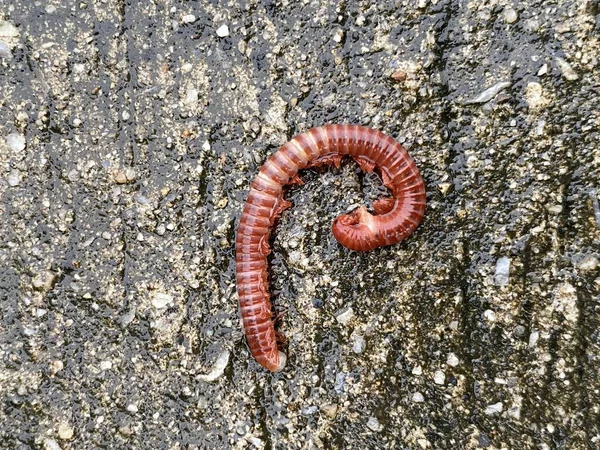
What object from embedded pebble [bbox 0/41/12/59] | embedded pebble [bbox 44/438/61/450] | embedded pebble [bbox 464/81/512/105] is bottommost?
embedded pebble [bbox 44/438/61/450]

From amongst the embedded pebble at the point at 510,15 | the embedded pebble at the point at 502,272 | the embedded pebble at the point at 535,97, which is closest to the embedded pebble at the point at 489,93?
the embedded pebble at the point at 535,97

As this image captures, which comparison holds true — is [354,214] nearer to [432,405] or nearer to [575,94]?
[432,405]

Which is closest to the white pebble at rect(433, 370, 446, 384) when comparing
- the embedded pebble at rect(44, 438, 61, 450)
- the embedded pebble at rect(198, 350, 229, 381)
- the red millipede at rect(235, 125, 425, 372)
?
the red millipede at rect(235, 125, 425, 372)

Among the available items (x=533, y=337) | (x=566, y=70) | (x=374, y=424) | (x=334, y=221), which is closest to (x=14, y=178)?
(x=334, y=221)

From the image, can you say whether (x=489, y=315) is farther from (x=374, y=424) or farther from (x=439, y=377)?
(x=374, y=424)

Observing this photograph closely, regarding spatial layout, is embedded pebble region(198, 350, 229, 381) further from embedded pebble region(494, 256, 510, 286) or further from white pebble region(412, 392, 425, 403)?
embedded pebble region(494, 256, 510, 286)

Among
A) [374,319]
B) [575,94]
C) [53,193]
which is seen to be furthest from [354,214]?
[53,193]
